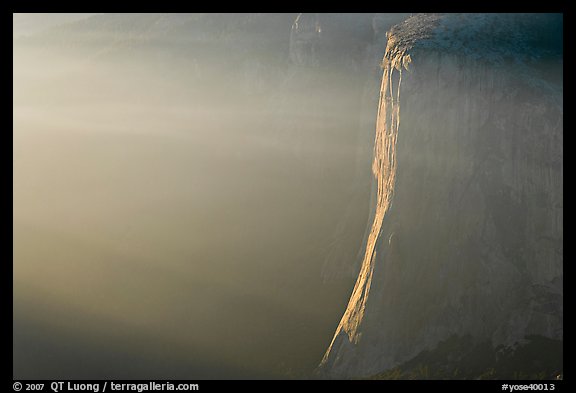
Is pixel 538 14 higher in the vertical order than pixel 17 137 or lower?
higher

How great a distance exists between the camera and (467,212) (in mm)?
23875

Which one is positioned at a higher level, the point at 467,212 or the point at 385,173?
the point at 385,173

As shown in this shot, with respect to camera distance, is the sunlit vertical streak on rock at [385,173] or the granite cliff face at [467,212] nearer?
the granite cliff face at [467,212]

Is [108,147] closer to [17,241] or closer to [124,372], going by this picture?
[17,241]

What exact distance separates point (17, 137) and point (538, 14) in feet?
126

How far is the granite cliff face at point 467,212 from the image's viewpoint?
23.3m

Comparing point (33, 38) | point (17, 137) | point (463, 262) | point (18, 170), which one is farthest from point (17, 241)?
point (463, 262)

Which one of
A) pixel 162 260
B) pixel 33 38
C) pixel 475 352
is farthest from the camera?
pixel 33 38

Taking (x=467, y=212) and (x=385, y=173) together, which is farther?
(x=385, y=173)

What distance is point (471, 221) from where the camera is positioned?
23.8 meters

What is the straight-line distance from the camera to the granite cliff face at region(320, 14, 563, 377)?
2333cm

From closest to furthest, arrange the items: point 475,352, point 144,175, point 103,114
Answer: point 475,352 → point 144,175 → point 103,114

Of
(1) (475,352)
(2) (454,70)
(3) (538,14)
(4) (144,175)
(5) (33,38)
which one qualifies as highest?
(5) (33,38)

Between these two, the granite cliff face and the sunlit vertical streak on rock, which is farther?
the sunlit vertical streak on rock
